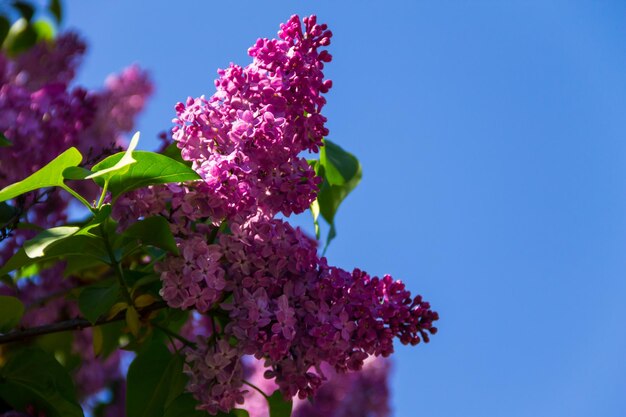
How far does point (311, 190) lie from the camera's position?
1.17m

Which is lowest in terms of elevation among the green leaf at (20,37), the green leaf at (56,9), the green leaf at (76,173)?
the green leaf at (76,173)

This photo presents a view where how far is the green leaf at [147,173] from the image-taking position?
1088 mm

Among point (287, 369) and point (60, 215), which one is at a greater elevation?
point (60, 215)

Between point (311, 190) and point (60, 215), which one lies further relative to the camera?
point (60, 215)

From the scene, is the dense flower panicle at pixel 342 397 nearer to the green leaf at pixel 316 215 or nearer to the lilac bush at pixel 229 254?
the green leaf at pixel 316 215

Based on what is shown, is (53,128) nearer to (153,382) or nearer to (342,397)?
(153,382)

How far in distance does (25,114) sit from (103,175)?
51 centimetres

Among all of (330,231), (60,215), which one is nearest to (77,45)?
(60,215)

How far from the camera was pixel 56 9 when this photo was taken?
2664 millimetres

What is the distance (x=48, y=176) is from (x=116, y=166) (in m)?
0.11

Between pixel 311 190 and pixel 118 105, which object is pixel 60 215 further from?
pixel 311 190

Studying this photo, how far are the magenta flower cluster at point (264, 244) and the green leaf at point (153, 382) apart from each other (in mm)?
111

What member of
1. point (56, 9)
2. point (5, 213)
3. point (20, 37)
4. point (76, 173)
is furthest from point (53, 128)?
point (56, 9)

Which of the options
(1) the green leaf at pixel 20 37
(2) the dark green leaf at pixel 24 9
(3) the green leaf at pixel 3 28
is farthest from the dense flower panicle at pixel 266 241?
(2) the dark green leaf at pixel 24 9
